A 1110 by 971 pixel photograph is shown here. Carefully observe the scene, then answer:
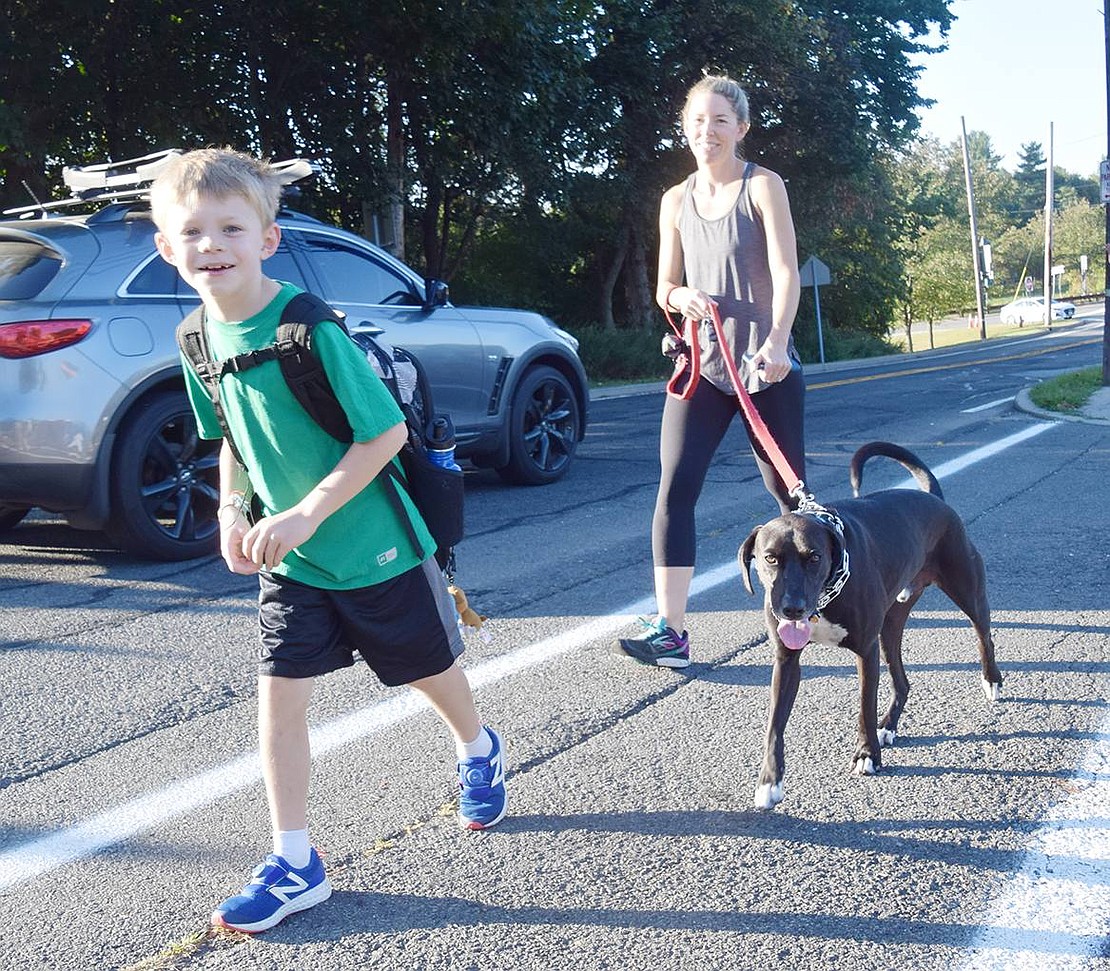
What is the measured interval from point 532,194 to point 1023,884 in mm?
22775

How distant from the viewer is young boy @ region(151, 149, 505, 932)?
2.71m

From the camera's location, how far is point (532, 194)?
80.6 ft

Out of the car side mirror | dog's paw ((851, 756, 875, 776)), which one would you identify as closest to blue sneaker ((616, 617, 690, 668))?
dog's paw ((851, 756, 875, 776))

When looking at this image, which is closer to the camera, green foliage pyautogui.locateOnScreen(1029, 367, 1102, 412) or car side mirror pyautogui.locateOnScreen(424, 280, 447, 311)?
car side mirror pyautogui.locateOnScreen(424, 280, 447, 311)

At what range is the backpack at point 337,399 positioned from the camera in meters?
2.74

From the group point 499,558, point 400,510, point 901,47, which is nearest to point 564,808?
point 400,510

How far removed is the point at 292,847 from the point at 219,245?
140cm

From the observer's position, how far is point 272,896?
280cm

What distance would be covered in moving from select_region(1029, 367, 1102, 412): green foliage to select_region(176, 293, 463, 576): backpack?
1163cm

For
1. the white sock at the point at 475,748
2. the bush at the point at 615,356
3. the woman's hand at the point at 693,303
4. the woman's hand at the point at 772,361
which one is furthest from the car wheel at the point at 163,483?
the bush at the point at 615,356

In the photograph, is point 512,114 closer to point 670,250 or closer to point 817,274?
point 817,274

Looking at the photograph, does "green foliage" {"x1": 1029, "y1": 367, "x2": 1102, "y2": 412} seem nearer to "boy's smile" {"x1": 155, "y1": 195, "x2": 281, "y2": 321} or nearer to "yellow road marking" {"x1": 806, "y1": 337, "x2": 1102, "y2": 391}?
"yellow road marking" {"x1": 806, "y1": 337, "x2": 1102, "y2": 391}

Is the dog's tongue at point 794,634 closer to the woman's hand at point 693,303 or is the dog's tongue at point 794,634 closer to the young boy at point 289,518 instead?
the young boy at point 289,518

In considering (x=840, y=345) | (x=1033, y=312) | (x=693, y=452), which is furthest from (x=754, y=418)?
(x=1033, y=312)
